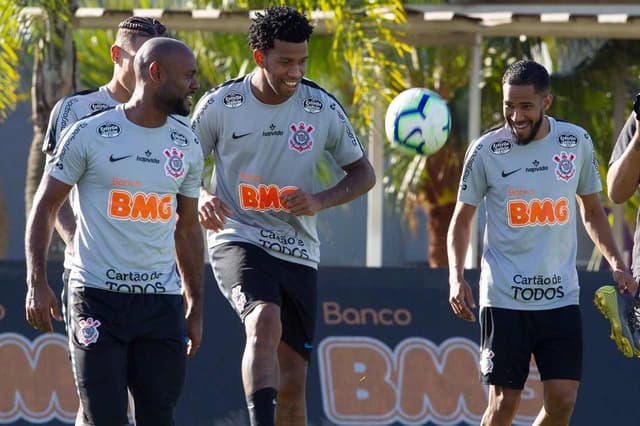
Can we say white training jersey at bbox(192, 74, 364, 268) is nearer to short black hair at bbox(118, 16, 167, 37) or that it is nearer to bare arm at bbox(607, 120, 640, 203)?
short black hair at bbox(118, 16, 167, 37)

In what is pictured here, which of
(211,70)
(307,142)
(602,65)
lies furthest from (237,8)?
(307,142)

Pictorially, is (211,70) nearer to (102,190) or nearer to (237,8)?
(237,8)

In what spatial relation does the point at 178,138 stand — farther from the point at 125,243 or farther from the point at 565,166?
the point at 565,166

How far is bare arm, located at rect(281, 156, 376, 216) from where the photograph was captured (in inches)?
271

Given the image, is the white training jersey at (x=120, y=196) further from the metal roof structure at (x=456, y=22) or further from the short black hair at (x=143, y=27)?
the metal roof structure at (x=456, y=22)

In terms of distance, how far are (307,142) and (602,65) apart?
33.7 feet

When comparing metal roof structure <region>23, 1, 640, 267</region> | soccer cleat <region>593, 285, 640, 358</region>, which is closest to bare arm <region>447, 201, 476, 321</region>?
soccer cleat <region>593, 285, 640, 358</region>

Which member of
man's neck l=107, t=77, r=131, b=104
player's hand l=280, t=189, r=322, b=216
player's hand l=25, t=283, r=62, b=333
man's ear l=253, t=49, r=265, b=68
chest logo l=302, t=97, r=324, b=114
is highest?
man's ear l=253, t=49, r=265, b=68

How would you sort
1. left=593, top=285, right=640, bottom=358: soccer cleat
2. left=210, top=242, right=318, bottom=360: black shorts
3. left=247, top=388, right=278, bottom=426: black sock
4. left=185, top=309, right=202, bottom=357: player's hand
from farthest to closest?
left=593, top=285, right=640, bottom=358: soccer cleat
left=210, top=242, right=318, bottom=360: black shorts
left=247, top=388, right=278, bottom=426: black sock
left=185, top=309, right=202, bottom=357: player's hand

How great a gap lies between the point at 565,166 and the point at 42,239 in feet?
9.78

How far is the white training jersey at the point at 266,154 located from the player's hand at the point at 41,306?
1.56 m

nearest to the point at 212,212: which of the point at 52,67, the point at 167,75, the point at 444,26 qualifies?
the point at 167,75

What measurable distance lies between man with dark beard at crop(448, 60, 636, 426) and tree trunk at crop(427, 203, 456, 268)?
8.64 m

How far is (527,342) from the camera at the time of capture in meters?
7.28
